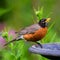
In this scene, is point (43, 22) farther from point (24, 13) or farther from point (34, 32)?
point (24, 13)

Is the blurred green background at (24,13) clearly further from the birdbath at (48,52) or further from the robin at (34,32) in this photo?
the birdbath at (48,52)

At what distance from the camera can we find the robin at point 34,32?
10.0 feet

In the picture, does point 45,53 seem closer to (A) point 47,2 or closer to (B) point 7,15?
(A) point 47,2

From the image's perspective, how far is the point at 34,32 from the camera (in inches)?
121

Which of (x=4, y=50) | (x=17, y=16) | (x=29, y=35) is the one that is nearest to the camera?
(x=29, y=35)

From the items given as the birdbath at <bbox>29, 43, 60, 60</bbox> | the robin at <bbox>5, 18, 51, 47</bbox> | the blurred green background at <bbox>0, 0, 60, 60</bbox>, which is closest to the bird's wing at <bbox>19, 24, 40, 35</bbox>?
the robin at <bbox>5, 18, 51, 47</bbox>

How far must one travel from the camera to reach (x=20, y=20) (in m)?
4.28

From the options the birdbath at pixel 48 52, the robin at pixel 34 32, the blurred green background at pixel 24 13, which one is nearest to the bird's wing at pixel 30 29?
the robin at pixel 34 32

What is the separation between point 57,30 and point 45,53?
140 centimetres

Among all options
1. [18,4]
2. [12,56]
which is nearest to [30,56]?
[12,56]

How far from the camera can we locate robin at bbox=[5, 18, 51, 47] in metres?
3.06

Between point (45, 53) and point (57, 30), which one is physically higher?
point (45, 53)

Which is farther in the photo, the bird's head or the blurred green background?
the blurred green background

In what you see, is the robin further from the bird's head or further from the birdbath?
the birdbath
